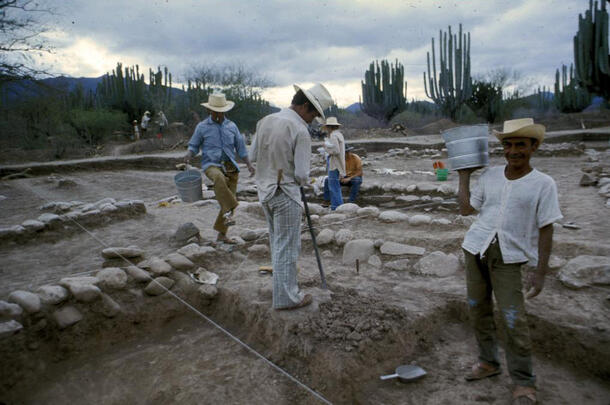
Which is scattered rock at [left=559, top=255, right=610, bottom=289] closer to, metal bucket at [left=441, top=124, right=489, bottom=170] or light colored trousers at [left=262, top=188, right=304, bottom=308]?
metal bucket at [left=441, top=124, right=489, bottom=170]

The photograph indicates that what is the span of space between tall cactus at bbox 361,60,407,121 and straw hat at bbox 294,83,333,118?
24353 millimetres

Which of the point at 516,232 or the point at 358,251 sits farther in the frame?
the point at 358,251

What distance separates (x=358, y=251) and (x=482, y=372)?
6.91 feet

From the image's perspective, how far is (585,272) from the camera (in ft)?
10.3

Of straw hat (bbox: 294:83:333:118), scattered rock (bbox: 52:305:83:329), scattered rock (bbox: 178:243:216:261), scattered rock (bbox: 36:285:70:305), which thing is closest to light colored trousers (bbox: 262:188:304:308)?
straw hat (bbox: 294:83:333:118)

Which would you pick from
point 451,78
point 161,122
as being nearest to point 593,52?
point 451,78

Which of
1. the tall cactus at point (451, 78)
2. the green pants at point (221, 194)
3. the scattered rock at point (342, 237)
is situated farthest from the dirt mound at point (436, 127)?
the green pants at point (221, 194)

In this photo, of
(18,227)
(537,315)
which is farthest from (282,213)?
(18,227)

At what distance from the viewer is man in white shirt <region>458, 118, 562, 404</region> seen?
201 cm

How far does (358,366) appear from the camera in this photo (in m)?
2.59

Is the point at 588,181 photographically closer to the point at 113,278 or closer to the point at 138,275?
the point at 138,275

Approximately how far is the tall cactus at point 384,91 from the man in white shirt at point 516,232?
2517cm

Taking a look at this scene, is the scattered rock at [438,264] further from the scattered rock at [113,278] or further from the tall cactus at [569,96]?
the tall cactus at [569,96]

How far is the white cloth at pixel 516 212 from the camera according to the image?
1978 mm
